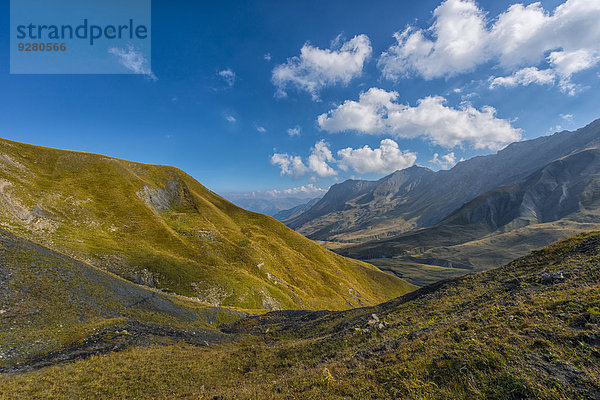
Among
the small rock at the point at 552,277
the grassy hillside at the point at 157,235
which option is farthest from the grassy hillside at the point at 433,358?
the grassy hillside at the point at 157,235

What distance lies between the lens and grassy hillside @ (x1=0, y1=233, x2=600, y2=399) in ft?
29.9

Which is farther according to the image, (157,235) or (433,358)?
(157,235)

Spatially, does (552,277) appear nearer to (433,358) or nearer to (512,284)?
(512,284)

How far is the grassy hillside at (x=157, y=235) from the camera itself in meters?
48.4

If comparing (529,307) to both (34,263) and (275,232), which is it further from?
(275,232)

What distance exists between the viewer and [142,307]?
1387 inches

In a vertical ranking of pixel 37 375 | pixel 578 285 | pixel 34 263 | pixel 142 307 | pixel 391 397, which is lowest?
pixel 142 307

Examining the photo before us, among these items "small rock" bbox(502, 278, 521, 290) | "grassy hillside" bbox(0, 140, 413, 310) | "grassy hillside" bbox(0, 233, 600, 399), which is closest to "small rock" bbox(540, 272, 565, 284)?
"grassy hillside" bbox(0, 233, 600, 399)

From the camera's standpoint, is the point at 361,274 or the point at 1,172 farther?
the point at 361,274

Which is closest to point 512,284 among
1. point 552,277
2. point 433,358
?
point 552,277

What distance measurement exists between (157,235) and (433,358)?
235 ft

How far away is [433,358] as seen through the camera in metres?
11.2

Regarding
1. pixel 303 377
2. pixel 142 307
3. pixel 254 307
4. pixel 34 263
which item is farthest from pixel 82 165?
pixel 303 377

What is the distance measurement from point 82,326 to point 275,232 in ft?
287
